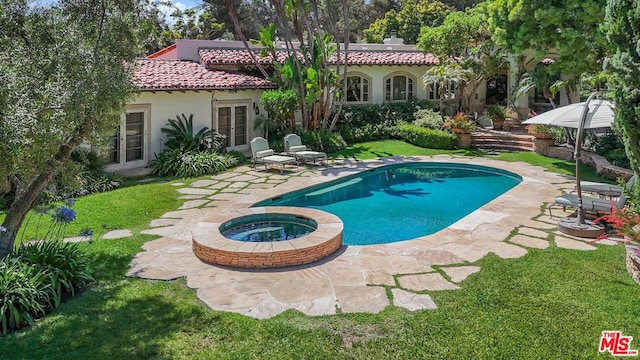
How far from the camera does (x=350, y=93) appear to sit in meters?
28.2

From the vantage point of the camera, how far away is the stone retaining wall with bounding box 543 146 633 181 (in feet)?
48.7

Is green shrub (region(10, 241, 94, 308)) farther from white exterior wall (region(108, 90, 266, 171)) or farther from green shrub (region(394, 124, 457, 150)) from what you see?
green shrub (region(394, 124, 457, 150))

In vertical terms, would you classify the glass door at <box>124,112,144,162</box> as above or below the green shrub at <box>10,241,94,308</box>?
above

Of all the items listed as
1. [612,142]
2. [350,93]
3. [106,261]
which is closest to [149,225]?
[106,261]

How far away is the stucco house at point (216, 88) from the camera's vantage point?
56.3ft

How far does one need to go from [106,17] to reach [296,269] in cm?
514

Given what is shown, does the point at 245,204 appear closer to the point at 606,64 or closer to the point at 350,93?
the point at 606,64

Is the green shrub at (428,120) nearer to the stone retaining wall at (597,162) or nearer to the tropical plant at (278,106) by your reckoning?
the stone retaining wall at (597,162)

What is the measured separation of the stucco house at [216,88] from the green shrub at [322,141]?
2423mm

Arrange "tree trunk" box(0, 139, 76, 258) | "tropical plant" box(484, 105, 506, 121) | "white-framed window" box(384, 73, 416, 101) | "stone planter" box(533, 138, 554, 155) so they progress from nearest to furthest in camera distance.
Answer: "tree trunk" box(0, 139, 76, 258)
"stone planter" box(533, 138, 554, 155)
"tropical plant" box(484, 105, 506, 121)
"white-framed window" box(384, 73, 416, 101)

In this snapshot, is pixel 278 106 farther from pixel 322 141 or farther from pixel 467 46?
pixel 467 46

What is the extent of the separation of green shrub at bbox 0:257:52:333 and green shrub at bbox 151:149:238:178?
9920 millimetres


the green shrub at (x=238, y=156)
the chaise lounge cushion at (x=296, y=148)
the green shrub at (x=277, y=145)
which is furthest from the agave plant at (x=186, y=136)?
the chaise lounge cushion at (x=296, y=148)

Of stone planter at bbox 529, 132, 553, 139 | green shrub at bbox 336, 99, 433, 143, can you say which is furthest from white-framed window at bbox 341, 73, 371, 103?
stone planter at bbox 529, 132, 553, 139
